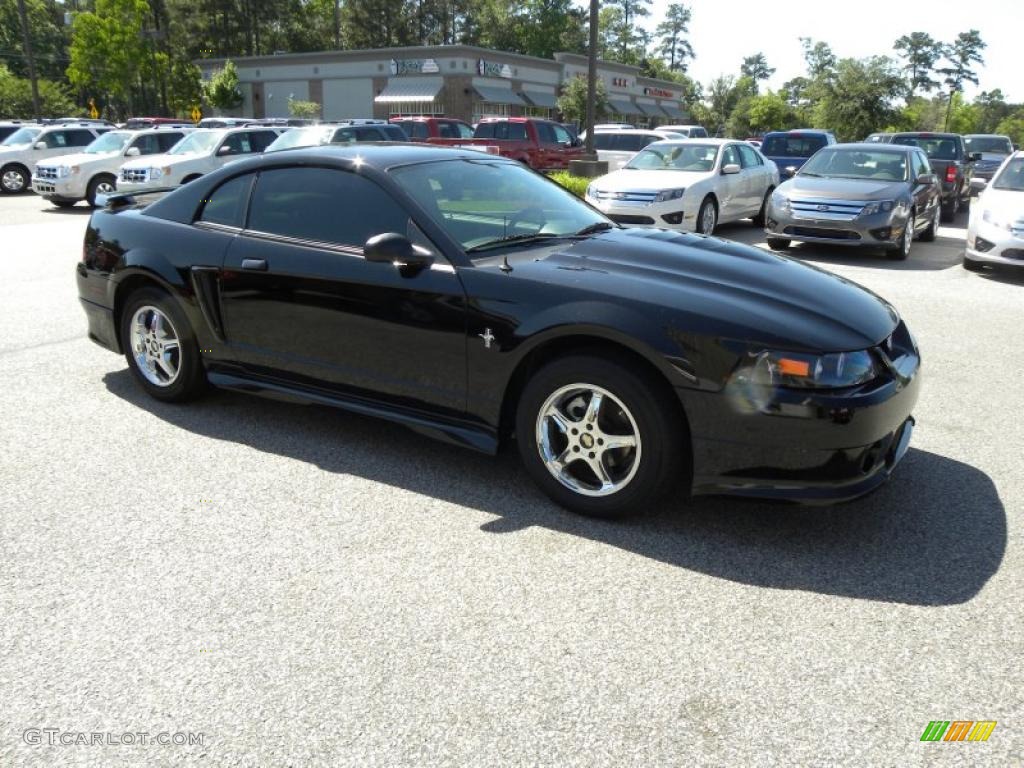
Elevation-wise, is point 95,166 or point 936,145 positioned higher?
point 936,145

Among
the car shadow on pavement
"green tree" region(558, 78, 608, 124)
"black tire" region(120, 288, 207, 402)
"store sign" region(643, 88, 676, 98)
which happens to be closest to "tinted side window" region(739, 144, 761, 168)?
the car shadow on pavement

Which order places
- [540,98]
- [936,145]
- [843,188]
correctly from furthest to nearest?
[540,98] < [936,145] < [843,188]

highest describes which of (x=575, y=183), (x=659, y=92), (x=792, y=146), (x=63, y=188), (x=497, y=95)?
(x=659, y=92)

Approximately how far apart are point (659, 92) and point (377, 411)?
7810cm

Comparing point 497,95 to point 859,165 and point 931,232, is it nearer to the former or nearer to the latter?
point 931,232

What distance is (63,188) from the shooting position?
17.7 meters

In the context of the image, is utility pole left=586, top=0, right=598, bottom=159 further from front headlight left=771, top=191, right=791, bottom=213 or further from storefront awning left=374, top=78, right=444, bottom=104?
storefront awning left=374, top=78, right=444, bottom=104

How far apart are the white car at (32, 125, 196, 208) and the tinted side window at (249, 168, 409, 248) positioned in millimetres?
15206

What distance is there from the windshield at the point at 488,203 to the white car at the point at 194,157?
1296 cm

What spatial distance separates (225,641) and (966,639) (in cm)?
246

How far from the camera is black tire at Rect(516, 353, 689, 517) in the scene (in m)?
3.43

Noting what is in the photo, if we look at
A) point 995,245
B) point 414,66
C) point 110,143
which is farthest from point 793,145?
point 414,66

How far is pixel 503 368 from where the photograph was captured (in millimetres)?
3738

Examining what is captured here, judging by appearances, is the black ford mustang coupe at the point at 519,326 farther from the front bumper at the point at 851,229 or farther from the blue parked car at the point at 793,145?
the blue parked car at the point at 793,145
